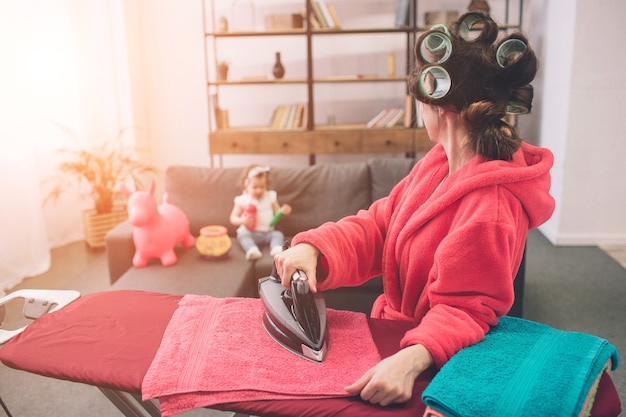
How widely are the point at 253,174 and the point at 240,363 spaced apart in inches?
75.3

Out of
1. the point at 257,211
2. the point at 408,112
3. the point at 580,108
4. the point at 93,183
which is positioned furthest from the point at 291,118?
the point at 580,108

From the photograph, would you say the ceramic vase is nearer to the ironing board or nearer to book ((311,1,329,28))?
book ((311,1,329,28))

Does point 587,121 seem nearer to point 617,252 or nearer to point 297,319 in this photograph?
point 617,252

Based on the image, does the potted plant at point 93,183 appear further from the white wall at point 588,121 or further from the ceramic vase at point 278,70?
the white wall at point 588,121

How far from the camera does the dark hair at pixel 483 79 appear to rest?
99 cm

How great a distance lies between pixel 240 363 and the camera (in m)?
0.93

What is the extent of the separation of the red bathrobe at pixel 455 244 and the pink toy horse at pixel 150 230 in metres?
1.52

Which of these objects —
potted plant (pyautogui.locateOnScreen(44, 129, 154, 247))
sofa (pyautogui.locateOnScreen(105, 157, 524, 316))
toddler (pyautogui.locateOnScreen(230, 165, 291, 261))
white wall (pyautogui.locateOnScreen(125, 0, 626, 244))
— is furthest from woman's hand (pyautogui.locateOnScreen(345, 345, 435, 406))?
potted plant (pyautogui.locateOnScreen(44, 129, 154, 247))

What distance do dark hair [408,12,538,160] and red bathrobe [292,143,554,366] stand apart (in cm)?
5

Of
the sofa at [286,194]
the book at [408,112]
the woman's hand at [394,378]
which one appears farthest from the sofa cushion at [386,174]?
the woman's hand at [394,378]

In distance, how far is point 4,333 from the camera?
109 cm

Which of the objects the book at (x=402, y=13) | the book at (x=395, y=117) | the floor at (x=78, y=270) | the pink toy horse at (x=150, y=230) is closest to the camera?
the pink toy horse at (x=150, y=230)

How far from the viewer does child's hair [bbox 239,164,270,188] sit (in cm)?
280

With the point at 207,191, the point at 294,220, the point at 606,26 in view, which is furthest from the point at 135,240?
the point at 606,26
